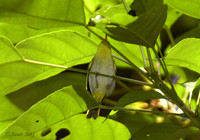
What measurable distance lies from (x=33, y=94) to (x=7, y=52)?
1.21ft

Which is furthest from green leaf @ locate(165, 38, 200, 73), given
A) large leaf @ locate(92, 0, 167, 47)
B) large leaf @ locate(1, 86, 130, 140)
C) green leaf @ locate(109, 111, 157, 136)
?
green leaf @ locate(109, 111, 157, 136)

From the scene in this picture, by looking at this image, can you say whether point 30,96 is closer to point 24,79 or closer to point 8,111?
point 8,111

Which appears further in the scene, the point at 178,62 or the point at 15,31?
the point at 15,31

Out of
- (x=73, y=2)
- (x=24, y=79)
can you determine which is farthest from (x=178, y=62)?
(x=24, y=79)

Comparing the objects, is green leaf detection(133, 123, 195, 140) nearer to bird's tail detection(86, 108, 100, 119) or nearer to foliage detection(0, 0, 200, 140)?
foliage detection(0, 0, 200, 140)

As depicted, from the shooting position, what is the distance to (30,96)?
3.98 ft

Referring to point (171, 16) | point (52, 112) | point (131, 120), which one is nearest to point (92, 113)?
point (52, 112)

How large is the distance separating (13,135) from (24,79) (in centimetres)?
17

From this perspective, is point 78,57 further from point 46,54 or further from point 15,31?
point 15,31

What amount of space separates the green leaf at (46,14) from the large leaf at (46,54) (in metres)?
0.04

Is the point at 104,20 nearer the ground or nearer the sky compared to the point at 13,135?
nearer the sky

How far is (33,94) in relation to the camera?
3.98 ft

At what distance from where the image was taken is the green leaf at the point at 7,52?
84cm

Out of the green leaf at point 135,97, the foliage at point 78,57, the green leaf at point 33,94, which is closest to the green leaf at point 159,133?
the foliage at point 78,57
